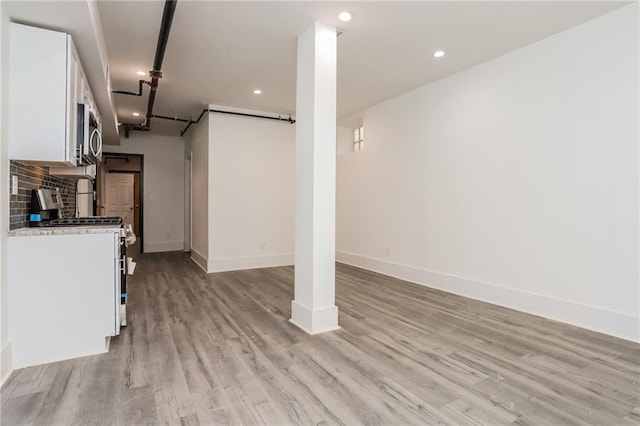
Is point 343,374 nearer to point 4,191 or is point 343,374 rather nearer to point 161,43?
point 4,191

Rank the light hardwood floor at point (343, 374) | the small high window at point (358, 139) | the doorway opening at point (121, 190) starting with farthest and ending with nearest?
the doorway opening at point (121, 190), the small high window at point (358, 139), the light hardwood floor at point (343, 374)

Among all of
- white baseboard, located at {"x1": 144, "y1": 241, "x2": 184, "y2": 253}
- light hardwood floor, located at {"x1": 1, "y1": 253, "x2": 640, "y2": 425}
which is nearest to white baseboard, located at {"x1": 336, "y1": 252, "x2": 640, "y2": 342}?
light hardwood floor, located at {"x1": 1, "y1": 253, "x2": 640, "y2": 425}

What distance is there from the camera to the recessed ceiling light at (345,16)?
9.25 ft

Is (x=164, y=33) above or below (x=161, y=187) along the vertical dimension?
above

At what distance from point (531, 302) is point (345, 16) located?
10.6 ft

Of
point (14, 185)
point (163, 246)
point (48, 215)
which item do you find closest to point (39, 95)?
point (14, 185)

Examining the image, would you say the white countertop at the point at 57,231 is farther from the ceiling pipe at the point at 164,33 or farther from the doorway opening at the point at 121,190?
the doorway opening at the point at 121,190

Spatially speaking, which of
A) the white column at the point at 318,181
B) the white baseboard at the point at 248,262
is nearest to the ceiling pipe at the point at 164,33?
the white column at the point at 318,181

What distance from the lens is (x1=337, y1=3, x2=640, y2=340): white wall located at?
2.85 meters

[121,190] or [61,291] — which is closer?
[61,291]

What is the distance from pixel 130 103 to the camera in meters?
5.26

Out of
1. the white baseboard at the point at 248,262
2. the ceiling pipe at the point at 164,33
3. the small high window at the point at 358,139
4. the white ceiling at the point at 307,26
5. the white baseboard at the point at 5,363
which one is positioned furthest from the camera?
the small high window at the point at 358,139

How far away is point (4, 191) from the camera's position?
7.20 ft

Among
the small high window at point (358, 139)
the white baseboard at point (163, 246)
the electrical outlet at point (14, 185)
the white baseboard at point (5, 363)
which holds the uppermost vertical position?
the small high window at point (358, 139)
